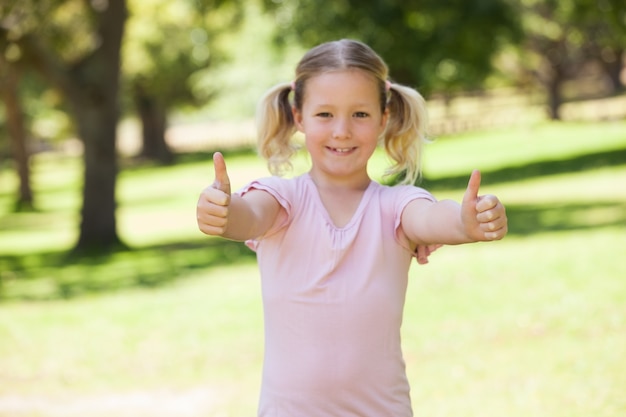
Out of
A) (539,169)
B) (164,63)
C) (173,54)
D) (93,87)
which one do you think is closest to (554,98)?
(173,54)

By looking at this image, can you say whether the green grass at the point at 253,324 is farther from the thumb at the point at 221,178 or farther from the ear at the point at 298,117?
the thumb at the point at 221,178

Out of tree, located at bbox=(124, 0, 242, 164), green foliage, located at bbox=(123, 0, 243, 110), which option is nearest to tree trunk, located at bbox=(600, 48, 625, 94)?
green foliage, located at bbox=(123, 0, 243, 110)

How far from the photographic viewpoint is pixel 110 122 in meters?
17.7

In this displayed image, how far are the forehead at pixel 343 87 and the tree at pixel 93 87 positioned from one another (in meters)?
14.8

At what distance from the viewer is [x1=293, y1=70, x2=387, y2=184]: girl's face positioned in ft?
10.4

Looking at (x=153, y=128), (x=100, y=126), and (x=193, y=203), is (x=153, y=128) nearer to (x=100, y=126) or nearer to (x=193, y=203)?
(x=193, y=203)

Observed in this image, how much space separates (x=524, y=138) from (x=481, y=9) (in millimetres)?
16950

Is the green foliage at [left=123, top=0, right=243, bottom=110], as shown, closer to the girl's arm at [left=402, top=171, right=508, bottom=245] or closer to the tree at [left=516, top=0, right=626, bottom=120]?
the tree at [left=516, top=0, right=626, bottom=120]

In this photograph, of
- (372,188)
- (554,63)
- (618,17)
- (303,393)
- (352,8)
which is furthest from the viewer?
(554,63)

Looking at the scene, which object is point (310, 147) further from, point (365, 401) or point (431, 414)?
point (431, 414)

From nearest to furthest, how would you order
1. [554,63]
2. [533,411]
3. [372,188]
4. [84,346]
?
[372,188], [533,411], [84,346], [554,63]

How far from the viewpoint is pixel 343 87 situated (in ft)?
10.4

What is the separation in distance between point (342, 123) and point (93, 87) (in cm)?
1494

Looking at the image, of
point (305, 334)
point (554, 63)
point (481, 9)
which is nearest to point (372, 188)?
point (305, 334)
